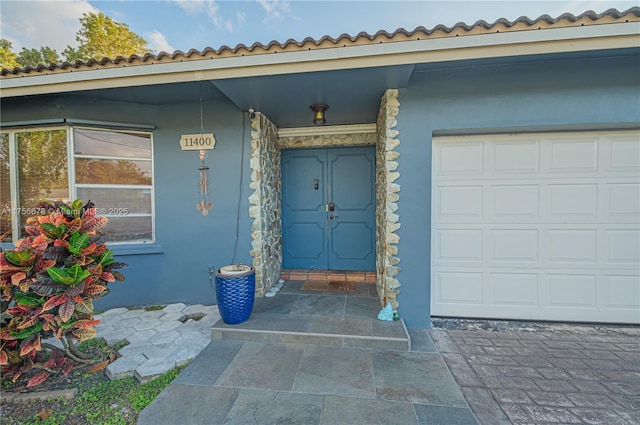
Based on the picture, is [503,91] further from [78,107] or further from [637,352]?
[78,107]

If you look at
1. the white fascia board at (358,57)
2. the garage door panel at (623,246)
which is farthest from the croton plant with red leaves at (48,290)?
the garage door panel at (623,246)

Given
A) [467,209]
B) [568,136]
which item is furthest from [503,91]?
[467,209]

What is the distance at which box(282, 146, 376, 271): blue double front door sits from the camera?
4004 mm

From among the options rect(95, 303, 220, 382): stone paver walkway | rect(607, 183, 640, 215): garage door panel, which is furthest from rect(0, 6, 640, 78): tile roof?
rect(95, 303, 220, 382): stone paver walkway

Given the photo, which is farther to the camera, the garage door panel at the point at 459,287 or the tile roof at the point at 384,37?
the garage door panel at the point at 459,287

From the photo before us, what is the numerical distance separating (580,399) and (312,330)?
77.5 inches

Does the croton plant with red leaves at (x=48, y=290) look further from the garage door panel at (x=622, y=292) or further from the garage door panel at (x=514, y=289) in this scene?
the garage door panel at (x=622, y=292)

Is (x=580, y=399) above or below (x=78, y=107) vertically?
below

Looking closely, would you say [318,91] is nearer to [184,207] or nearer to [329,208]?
[329,208]

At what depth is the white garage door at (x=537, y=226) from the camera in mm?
2621

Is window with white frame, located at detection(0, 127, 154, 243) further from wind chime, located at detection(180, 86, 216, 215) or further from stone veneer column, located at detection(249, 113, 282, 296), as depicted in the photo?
stone veneer column, located at detection(249, 113, 282, 296)

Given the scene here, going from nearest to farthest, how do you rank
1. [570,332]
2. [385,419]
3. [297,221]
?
1. [385,419]
2. [570,332]
3. [297,221]

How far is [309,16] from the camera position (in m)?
4.39

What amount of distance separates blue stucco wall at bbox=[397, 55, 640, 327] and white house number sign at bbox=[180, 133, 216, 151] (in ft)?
7.61
